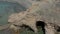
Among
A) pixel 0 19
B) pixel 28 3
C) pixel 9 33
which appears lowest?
pixel 9 33

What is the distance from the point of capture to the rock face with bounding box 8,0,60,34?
2158mm

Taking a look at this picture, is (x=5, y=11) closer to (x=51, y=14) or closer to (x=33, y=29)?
(x=33, y=29)


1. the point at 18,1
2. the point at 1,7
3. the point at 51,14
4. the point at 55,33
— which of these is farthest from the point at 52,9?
the point at 1,7

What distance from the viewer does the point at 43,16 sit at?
219 cm

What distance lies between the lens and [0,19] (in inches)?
90.4

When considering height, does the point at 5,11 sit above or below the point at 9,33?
above

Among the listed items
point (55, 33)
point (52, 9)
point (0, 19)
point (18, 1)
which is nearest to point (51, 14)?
point (52, 9)

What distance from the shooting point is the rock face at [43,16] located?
216cm

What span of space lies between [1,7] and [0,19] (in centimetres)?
14

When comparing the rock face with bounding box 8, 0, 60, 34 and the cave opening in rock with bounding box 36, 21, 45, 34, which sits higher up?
the rock face with bounding box 8, 0, 60, 34

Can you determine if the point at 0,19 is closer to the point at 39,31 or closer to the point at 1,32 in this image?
the point at 1,32

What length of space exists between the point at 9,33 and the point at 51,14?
0.52 metres

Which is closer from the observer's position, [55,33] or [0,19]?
[55,33]

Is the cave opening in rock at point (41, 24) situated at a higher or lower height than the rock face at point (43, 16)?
lower
